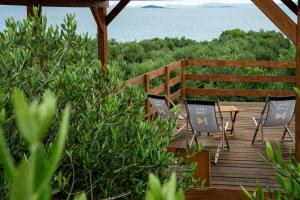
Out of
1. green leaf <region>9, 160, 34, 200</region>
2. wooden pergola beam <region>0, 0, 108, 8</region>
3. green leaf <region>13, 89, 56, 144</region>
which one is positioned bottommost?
green leaf <region>9, 160, 34, 200</region>

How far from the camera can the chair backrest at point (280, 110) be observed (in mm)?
6520

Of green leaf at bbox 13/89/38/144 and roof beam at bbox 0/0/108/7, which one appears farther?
roof beam at bbox 0/0/108/7

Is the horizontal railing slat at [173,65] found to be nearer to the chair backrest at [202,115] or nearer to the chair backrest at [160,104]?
the chair backrest at [160,104]

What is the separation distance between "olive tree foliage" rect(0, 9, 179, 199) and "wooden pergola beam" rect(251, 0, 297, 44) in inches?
81.7

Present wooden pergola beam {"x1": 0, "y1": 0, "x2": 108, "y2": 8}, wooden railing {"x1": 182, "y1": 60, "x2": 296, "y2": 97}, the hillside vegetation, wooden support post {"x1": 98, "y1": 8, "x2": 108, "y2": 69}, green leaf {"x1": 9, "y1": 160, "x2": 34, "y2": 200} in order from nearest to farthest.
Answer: green leaf {"x1": 9, "y1": 160, "x2": 34, "y2": 200} → the hillside vegetation → wooden pergola beam {"x1": 0, "y1": 0, "x2": 108, "y2": 8} → wooden support post {"x1": 98, "y1": 8, "x2": 108, "y2": 69} → wooden railing {"x1": 182, "y1": 60, "x2": 296, "y2": 97}

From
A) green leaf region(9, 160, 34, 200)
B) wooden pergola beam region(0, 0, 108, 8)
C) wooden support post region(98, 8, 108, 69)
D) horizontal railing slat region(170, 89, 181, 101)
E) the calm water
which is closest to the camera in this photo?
green leaf region(9, 160, 34, 200)

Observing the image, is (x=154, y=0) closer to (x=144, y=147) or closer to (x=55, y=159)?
(x=144, y=147)

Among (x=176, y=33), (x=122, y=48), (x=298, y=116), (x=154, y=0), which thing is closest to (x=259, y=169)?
(x=298, y=116)

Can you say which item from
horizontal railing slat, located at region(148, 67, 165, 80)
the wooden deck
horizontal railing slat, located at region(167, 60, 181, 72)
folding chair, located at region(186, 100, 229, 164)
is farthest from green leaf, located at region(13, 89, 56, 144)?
horizontal railing slat, located at region(167, 60, 181, 72)

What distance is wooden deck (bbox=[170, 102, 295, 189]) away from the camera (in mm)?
5777

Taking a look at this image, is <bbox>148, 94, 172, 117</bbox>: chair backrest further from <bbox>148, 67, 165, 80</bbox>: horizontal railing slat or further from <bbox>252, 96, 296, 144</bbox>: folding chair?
<bbox>148, 67, 165, 80</bbox>: horizontal railing slat

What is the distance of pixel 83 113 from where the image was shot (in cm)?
255

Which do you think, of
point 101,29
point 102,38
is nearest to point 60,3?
point 101,29

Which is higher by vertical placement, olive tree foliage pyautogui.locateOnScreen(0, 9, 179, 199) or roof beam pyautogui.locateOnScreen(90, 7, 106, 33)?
roof beam pyautogui.locateOnScreen(90, 7, 106, 33)
